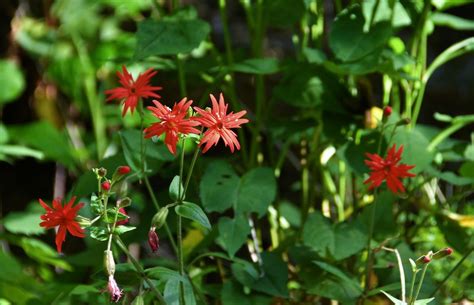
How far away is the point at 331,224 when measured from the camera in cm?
110

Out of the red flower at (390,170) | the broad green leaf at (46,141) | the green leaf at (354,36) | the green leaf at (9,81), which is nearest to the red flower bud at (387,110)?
the red flower at (390,170)

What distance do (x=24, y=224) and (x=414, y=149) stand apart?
71 cm

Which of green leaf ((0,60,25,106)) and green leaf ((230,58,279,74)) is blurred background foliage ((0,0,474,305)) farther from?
green leaf ((0,60,25,106))

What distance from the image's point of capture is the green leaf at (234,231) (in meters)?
0.99

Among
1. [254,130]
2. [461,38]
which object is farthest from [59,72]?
[461,38]

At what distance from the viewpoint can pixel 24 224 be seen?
136 cm

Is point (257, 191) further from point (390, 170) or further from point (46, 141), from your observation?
point (46, 141)

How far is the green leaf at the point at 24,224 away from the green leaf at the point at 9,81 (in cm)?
51

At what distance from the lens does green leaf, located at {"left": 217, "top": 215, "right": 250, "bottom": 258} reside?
38.8 inches

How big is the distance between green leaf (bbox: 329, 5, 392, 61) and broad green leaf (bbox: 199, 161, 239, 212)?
0.77ft

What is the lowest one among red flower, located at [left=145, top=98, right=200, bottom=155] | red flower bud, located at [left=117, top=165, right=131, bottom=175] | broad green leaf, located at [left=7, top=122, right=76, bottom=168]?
broad green leaf, located at [left=7, top=122, right=76, bottom=168]

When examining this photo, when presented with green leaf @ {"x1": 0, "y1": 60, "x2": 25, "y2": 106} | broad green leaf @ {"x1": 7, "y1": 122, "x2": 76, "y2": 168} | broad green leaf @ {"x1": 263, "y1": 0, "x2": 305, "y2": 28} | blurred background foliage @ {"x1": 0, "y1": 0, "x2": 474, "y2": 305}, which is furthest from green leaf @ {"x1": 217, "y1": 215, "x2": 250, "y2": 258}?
green leaf @ {"x1": 0, "y1": 60, "x2": 25, "y2": 106}

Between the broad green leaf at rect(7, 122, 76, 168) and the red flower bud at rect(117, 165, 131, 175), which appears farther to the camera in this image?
the broad green leaf at rect(7, 122, 76, 168)

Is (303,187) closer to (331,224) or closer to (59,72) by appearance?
(331,224)
